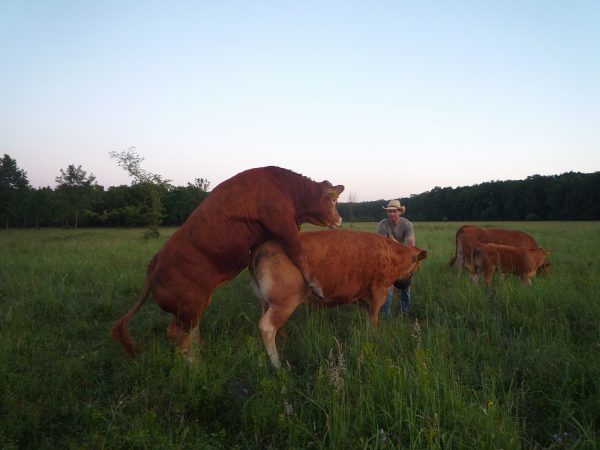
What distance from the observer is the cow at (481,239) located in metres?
10.4

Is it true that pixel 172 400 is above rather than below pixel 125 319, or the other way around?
below

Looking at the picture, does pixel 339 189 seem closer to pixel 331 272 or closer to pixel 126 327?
pixel 331 272

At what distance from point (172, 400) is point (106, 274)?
656 cm

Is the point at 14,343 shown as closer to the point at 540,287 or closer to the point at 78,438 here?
the point at 78,438

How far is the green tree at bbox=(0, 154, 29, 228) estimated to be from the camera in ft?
162

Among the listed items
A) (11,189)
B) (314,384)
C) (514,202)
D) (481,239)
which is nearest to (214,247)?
(314,384)

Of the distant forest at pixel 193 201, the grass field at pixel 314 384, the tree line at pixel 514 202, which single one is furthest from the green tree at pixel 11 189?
the grass field at pixel 314 384

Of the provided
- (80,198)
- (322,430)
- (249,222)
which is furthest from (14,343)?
(80,198)

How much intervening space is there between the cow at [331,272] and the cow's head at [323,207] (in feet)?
1.09

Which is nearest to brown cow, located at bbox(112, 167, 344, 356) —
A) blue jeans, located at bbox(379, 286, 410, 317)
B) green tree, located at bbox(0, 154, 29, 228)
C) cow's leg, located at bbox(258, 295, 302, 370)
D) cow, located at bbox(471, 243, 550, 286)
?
cow's leg, located at bbox(258, 295, 302, 370)

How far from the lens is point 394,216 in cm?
721

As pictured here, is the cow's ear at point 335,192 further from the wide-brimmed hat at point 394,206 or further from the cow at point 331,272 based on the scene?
the wide-brimmed hat at point 394,206

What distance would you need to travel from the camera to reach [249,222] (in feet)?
12.8

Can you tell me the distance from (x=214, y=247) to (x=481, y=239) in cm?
952
